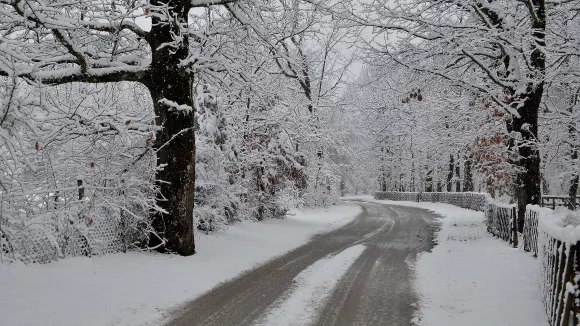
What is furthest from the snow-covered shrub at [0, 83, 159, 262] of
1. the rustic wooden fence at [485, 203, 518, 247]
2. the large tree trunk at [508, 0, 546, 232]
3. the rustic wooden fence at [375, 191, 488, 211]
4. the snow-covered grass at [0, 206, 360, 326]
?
the rustic wooden fence at [375, 191, 488, 211]

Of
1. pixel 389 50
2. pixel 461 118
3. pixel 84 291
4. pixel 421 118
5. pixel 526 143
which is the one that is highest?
pixel 421 118

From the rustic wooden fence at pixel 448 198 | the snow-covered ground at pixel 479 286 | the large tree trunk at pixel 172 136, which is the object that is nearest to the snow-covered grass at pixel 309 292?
the snow-covered ground at pixel 479 286

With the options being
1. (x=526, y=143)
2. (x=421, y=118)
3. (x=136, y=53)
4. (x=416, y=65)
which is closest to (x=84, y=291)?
(x=136, y=53)

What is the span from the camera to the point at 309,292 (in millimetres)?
7250

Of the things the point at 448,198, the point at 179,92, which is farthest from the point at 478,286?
the point at 448,198

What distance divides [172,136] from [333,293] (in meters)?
4.74

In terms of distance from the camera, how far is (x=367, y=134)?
51.7 meters

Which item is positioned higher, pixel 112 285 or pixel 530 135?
pixel 530 135

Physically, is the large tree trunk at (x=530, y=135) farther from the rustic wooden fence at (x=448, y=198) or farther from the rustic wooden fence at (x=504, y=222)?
the rustic wooden fence at (x=448, y=198)

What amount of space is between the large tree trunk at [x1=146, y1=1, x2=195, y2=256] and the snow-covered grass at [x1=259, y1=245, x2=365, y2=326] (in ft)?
9.70

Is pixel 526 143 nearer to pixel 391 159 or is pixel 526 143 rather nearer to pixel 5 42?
pixel 5 42

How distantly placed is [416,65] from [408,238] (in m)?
6.18

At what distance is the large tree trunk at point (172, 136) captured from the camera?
921 centimetres

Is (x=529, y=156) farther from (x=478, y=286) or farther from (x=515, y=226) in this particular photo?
(x=478, y=286)
